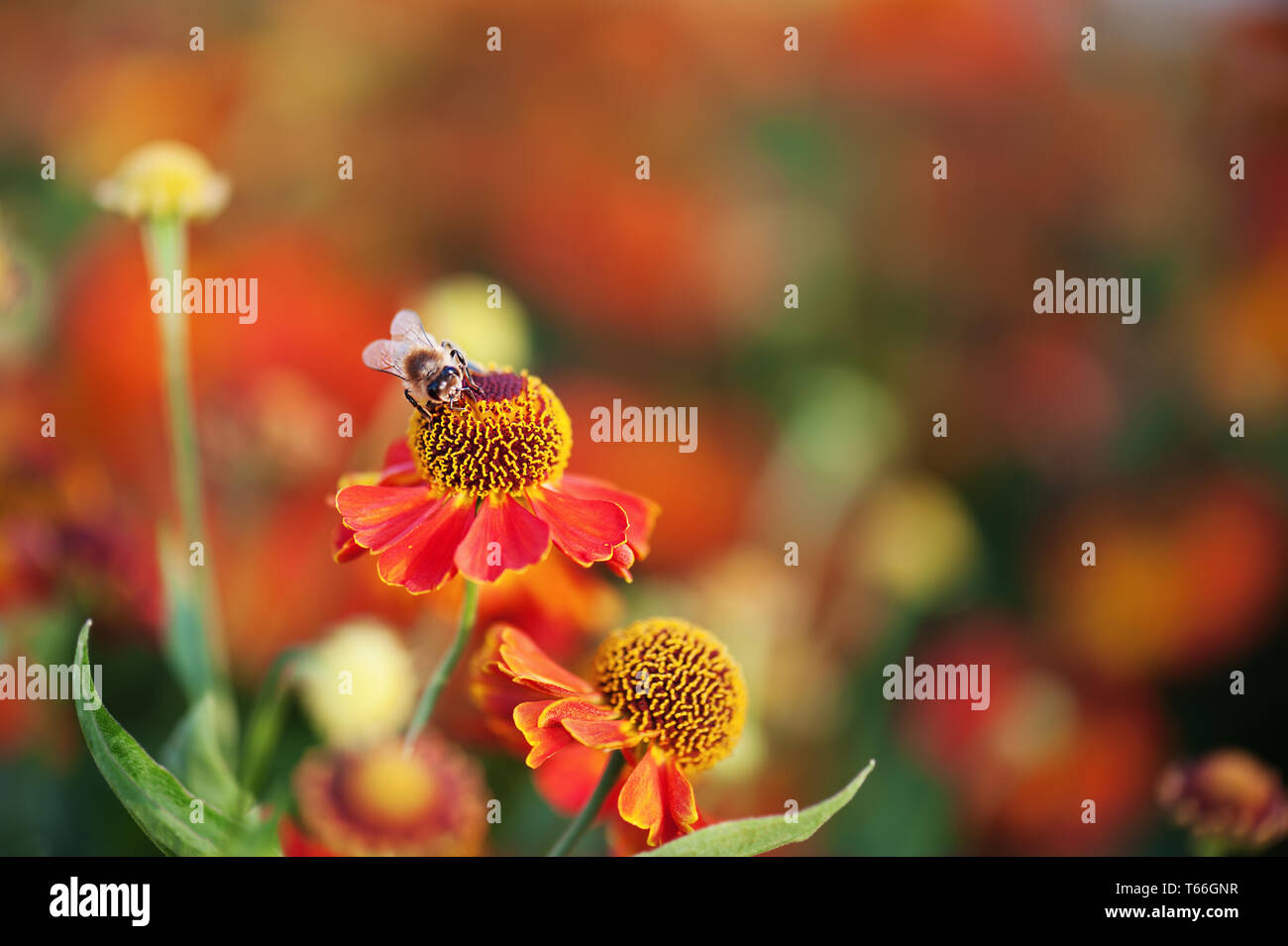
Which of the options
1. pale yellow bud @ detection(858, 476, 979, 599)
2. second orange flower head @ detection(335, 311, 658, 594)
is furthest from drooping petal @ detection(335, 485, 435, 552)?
pale yellow bud @ detection(858, 476, 979, 599)

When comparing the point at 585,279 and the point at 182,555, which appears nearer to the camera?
the point at 182,555

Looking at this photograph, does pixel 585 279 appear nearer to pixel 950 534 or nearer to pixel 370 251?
pixel 370 251

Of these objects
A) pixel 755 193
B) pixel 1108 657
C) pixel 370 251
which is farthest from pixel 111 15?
pixel 1108 657

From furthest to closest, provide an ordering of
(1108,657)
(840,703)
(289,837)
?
1. (1108,657)
2. (840,703)
3. (289,837)

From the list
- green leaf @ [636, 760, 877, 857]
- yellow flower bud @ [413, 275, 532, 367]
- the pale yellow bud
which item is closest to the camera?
green leaf @ [636, 760, 877, 857]

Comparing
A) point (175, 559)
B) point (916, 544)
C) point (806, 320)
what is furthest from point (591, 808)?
point (806, 320)

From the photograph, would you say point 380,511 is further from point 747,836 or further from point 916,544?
point 916,544

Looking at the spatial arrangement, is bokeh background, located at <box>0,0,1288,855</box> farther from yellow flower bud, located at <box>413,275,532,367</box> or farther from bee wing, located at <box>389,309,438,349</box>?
bee wing, located at <box>389,309,438,349</box>
